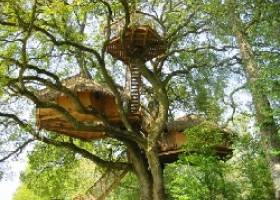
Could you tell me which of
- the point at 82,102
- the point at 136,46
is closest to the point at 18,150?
the point at 82,102

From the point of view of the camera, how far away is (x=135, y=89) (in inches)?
684

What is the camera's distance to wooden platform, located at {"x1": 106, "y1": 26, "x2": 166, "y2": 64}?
15.2 m

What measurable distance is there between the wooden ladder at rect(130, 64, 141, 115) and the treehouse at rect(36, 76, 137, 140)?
Result: 388mm

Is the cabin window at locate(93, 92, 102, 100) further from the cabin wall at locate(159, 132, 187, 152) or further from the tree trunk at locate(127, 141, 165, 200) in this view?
the cabin wall at locate(159, 132, 187, 152)

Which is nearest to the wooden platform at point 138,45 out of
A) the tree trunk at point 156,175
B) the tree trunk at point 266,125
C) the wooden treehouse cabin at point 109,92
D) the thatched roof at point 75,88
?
the wooden treehouse cabin at point 109,92

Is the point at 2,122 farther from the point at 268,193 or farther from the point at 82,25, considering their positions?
the point at 268,193

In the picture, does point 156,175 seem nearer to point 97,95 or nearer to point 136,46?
point 97,95

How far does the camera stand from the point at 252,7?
1234 cm

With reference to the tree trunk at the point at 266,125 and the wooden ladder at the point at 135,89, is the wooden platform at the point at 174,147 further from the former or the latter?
the tree trunk at the point at 266,125

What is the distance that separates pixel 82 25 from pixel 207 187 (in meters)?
7.98

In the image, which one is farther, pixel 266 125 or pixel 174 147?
Answer: pixel 174 147

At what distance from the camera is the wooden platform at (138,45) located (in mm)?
15188

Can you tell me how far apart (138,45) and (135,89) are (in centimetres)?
205

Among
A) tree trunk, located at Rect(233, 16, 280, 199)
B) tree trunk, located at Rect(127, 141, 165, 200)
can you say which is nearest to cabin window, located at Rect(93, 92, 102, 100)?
tree trunk, located at Rect(127, 141, 165, 200)
